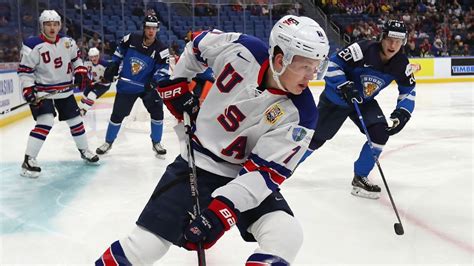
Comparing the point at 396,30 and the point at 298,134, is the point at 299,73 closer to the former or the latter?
the point at 298,134

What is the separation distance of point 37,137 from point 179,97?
2.22 meters

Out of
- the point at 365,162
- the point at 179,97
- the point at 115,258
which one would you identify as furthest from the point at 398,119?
the point at 115,258

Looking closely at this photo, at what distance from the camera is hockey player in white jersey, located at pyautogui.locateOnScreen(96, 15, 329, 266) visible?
1.50m

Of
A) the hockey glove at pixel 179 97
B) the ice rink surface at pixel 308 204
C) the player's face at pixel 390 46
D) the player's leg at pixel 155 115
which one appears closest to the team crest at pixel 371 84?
the player's face at pixel 390 46

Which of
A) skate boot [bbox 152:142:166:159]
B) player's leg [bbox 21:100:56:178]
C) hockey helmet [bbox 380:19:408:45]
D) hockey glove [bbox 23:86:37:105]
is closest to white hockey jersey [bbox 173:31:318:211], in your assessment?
hockey helmet [bbox 380:19:408:45]

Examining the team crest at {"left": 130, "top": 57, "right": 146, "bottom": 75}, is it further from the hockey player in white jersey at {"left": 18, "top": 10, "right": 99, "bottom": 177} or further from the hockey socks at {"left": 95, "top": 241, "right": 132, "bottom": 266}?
the hockey socks at {"left": 95, "top": 241, "right": 132, "bottom": 266}

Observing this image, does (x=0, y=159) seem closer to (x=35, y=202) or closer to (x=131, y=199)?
(x=35, y=202)

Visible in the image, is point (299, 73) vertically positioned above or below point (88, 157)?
above

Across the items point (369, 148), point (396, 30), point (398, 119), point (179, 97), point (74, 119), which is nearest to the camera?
point (179, 97)

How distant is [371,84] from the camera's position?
3244 mm

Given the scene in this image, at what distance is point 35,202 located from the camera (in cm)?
315

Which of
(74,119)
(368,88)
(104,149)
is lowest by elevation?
(104,149)

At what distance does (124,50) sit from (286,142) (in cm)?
315

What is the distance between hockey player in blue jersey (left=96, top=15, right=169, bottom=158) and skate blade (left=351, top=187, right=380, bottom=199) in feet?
5.72
